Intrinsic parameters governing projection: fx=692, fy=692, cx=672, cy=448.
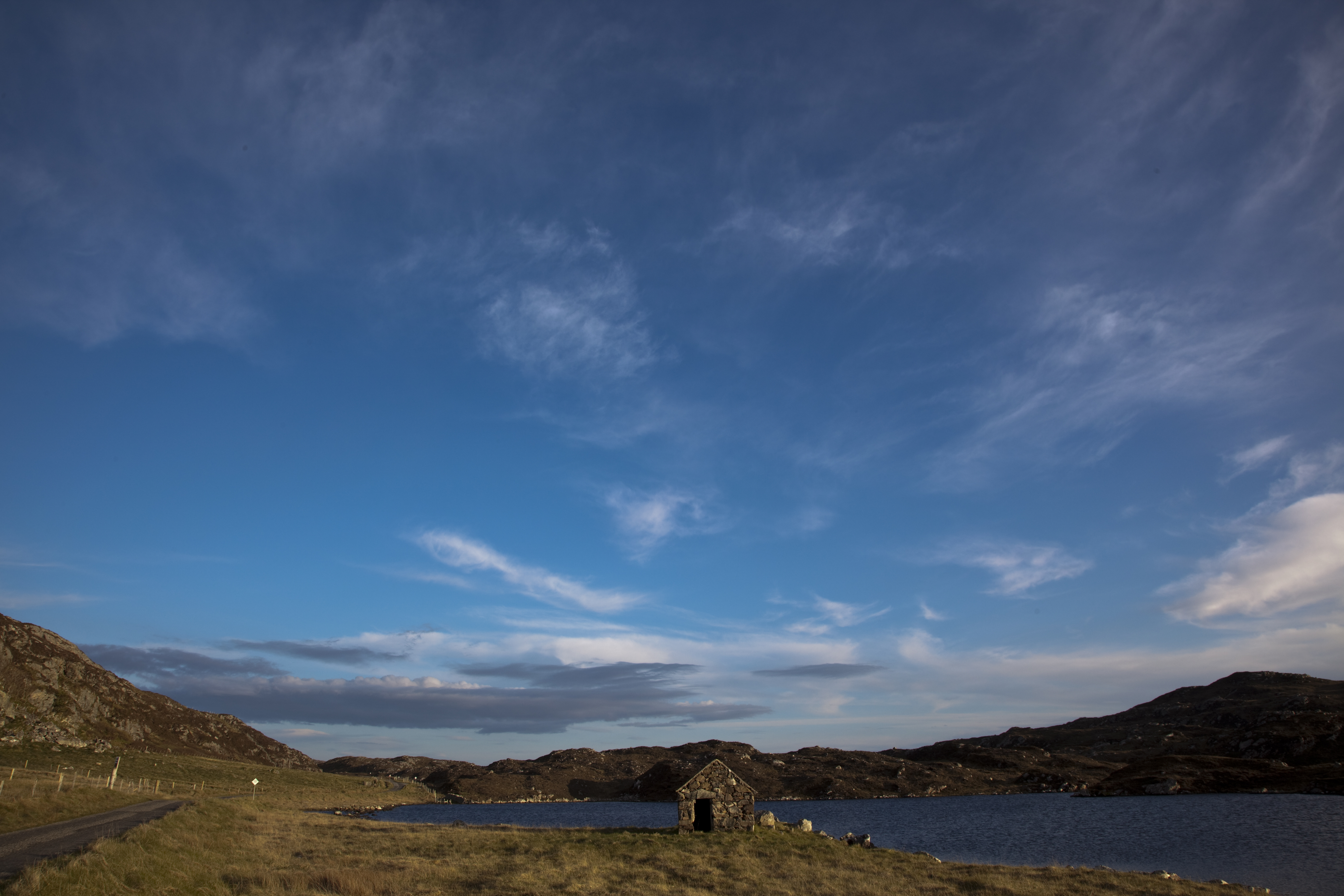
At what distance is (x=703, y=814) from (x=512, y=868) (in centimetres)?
1976

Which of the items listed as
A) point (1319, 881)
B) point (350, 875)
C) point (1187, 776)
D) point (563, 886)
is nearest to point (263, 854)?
point (350, 875)

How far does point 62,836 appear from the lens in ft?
93.6

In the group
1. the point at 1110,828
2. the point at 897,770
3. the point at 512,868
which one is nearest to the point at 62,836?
the point at 512,868

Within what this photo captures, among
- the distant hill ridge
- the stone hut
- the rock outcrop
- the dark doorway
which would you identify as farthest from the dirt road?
the rock outcrop

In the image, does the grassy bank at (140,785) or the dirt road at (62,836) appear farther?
the grassy bank at (140,785)

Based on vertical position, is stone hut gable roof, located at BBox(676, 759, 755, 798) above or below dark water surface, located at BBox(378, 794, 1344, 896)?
above

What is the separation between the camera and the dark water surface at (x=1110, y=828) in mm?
45906

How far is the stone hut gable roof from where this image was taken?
4831cm

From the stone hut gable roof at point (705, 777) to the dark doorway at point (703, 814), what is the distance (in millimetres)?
1183

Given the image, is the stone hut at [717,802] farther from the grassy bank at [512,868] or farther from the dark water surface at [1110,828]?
the dark water surface at [1110,828]

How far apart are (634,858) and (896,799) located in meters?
156

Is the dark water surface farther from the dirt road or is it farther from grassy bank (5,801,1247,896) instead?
the dirt road

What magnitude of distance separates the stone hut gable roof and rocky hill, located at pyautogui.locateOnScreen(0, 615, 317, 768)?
119 meters

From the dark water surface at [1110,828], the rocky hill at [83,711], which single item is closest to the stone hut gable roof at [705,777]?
the dark water surface at [1110,828]
